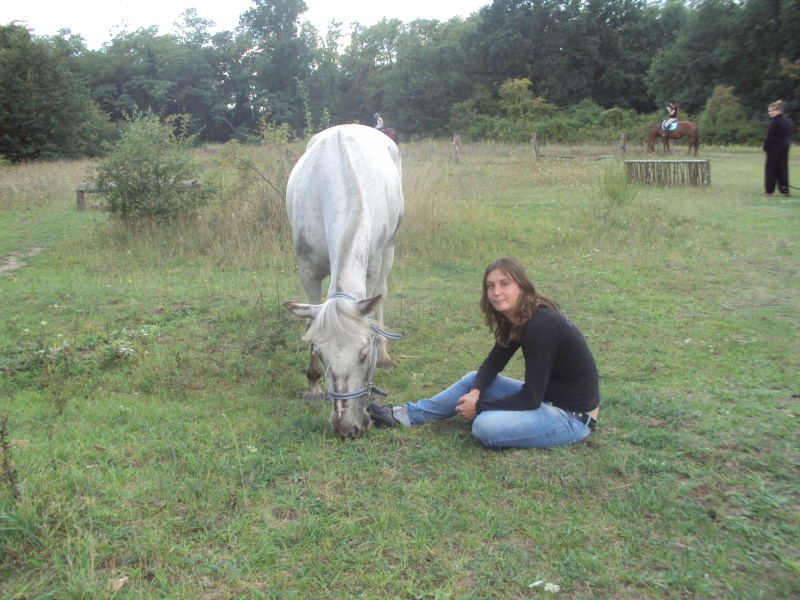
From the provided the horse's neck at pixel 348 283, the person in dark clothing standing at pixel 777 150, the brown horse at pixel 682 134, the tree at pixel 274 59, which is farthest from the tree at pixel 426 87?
the horse's neck at pixel 348 283

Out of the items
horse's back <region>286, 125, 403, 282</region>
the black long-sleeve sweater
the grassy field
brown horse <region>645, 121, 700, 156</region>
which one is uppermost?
brown horse <region>645, 121, 700, 156</region>

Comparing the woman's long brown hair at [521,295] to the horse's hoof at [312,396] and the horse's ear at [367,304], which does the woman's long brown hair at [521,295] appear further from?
the horse's hoof at [312,396]

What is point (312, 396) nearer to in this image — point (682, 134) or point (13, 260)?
point (13, 260)

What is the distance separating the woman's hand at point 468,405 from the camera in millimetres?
3717

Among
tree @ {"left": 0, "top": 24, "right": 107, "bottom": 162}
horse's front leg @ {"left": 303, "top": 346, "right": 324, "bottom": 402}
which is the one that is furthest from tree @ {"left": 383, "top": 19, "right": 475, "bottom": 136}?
horse's front leg @ {"left": 303, "top": 346, "right": 324, "bottom": 402}

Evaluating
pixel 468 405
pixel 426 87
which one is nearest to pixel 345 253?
pixel 468 405

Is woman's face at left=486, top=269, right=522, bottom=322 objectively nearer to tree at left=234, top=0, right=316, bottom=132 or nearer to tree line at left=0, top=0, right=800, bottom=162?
tree line at left=0, top=0, right=800, bottom=162

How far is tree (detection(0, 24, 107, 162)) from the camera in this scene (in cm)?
2728

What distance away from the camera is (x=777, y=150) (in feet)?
44.4

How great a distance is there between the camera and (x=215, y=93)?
49.9m

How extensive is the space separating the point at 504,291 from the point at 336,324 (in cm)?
101

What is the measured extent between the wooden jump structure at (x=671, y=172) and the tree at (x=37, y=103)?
2650 cm

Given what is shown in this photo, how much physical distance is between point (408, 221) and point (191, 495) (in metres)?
7.35

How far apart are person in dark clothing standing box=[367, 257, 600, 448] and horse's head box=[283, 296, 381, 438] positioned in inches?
26.9
